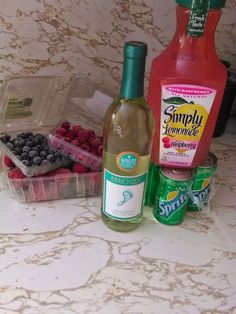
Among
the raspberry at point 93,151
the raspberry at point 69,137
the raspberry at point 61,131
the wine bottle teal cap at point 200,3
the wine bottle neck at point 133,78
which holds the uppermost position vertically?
the wine bottle teal cap at point 200,3

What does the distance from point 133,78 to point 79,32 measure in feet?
1.12

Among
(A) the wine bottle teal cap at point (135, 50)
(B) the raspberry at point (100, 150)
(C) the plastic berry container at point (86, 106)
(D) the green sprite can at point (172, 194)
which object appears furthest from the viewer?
(C) the plastic berry container at point (86, 106)

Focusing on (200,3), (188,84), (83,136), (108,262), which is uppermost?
(200,3)

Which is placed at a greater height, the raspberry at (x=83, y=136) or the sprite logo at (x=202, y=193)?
the raspberry at (x=83, y=136)

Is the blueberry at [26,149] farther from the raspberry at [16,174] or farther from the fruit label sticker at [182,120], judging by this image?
the fruit label sticker at [182,120]

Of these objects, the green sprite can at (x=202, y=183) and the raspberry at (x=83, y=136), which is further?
the raspberry at (x=83, y=136)

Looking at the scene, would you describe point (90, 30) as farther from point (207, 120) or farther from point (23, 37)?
point (207, 120)

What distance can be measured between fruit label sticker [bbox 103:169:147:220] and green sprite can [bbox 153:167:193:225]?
0.03m

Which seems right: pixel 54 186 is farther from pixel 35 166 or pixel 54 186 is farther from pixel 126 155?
pixel 126 155

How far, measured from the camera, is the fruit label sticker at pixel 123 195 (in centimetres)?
53

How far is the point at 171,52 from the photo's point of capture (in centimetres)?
53

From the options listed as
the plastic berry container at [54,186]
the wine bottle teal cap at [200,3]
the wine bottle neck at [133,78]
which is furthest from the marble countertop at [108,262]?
the wine bottle teal cap at [200,3]

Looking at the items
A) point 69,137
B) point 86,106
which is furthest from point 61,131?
point 86,106

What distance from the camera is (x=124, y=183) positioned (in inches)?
20.9
